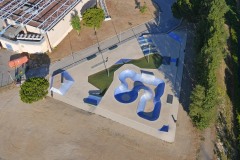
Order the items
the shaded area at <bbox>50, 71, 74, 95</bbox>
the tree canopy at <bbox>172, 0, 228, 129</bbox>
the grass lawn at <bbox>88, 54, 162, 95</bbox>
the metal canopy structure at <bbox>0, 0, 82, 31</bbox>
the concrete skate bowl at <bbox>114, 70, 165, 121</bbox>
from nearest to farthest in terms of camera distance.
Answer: the tree canopy at <bbox>172, 0, 228, 129</bbox>
the concrete skate bowl at <bbox>114, 70, 165, 121</bbox>
the shaded area at <bbox>50, 71, 74, 95</bbox>
the grass lawn at <bbox>88, 54, 162, 95</bbox>
the metal canopy structure at <bbox>0, 0, 82, 31</bbox>

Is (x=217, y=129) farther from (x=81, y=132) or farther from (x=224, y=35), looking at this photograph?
(x=81, y=132)

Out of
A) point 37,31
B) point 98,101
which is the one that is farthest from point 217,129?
point 37,31

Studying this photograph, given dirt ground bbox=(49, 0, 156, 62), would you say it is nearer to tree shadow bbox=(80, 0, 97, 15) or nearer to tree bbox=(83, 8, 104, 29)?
tree bbox=(83, 8, 104, 29)

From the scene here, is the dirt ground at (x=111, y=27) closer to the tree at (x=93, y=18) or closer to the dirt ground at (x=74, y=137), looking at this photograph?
the tree at (x=93, y=18)

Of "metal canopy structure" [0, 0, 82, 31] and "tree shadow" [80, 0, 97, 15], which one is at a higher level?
"metal canopy structure" [0, 0, 82, 31]

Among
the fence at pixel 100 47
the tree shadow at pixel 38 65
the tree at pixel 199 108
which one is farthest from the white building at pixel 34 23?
the tree at pixel 199 108

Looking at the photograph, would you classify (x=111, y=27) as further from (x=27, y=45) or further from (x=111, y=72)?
(x=27, y=45)

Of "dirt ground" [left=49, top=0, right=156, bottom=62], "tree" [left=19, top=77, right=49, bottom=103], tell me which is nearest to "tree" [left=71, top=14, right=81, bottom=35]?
"dirt ground" [left=49, top=0, right=156, bottom=62]
